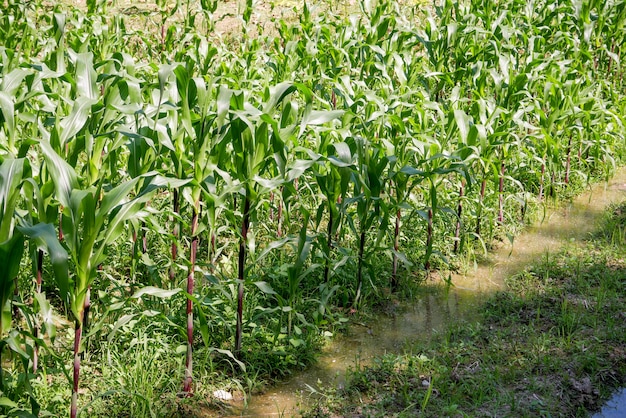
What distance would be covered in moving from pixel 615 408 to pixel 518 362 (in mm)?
489

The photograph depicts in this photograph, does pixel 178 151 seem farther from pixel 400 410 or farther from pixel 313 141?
pixel 313 141

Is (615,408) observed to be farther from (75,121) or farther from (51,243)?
(75,121)

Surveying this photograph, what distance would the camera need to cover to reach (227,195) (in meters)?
3.90

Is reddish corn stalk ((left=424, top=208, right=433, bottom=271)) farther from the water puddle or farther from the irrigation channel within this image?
the water puddle

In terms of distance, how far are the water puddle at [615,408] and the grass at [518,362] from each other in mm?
38

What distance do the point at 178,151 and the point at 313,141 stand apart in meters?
1.99

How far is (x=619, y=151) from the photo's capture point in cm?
647

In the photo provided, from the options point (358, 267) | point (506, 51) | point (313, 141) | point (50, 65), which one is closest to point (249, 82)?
point (313, 141)

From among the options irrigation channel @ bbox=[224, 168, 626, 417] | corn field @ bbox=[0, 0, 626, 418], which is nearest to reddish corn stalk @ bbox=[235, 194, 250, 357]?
corn field @ bbox=[0, 0, 626, 418]

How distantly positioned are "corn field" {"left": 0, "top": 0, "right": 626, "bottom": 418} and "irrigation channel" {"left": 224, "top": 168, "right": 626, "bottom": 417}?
0.12m

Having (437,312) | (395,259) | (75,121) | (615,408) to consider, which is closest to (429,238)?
(395,259)

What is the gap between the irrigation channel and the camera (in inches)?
142

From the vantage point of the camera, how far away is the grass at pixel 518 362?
3.52 metres

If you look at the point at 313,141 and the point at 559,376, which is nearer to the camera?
the point at 559,376
